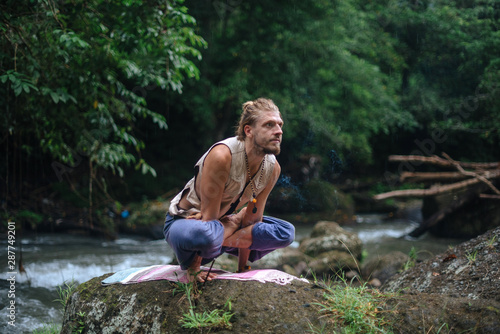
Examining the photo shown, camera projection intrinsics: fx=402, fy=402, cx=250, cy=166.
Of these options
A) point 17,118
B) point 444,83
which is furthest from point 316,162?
point 17,118

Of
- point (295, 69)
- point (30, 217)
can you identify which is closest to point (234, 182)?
point (30, 217)

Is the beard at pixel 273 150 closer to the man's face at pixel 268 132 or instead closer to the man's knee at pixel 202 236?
the man's face at pixel 268 132

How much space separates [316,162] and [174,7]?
8007mm

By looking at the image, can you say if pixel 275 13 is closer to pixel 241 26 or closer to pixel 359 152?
pixel 241 26

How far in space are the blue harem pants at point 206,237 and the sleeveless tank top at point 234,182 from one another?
5.7 inches

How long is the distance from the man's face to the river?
2585mm

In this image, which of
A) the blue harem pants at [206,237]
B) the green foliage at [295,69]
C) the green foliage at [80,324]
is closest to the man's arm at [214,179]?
the blue harem pants at [206,237]

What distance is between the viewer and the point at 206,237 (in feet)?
9.11

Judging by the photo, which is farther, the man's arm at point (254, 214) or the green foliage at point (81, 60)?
the green foliage at point (81, 60)

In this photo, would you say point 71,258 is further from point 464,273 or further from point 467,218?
point 467,218

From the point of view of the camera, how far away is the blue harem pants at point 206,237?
279 centimetres

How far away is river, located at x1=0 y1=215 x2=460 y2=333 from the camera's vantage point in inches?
203

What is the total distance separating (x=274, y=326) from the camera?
8.72ft

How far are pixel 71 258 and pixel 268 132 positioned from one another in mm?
7048
